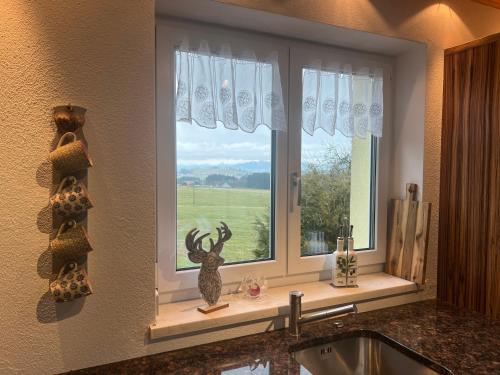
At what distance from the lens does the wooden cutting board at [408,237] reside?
1.83 metres

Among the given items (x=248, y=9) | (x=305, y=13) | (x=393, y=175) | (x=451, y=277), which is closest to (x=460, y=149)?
(x=393, y=175)

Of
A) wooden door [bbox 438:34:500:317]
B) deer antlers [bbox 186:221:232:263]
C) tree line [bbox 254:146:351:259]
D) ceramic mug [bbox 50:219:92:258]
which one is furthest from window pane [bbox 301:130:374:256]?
ceramic mug [bbox 50:219:92:258]

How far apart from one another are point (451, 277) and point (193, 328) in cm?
118

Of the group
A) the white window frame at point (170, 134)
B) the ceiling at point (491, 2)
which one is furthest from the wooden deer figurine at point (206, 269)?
the ceiling at point (491, 2)

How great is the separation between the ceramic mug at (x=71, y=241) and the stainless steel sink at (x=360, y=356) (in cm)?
81

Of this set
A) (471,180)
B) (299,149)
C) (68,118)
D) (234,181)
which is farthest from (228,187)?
(471,180)

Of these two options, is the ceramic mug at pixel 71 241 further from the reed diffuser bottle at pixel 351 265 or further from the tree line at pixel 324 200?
the reed diffuser bottle at pixel 351 265

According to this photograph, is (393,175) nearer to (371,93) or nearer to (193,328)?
(371,93)

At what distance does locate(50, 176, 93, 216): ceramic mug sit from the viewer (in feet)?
3.73

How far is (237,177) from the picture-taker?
1701mm

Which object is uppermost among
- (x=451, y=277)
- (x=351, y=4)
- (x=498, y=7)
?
(x=498, y=7)

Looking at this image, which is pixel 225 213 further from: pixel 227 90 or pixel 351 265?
pixel 351 265

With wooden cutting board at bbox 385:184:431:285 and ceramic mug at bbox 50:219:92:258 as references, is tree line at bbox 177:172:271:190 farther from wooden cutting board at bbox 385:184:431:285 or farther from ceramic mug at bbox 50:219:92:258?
wooden cutting board at bbox 385:184:431:285

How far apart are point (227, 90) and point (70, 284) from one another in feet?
2.87
